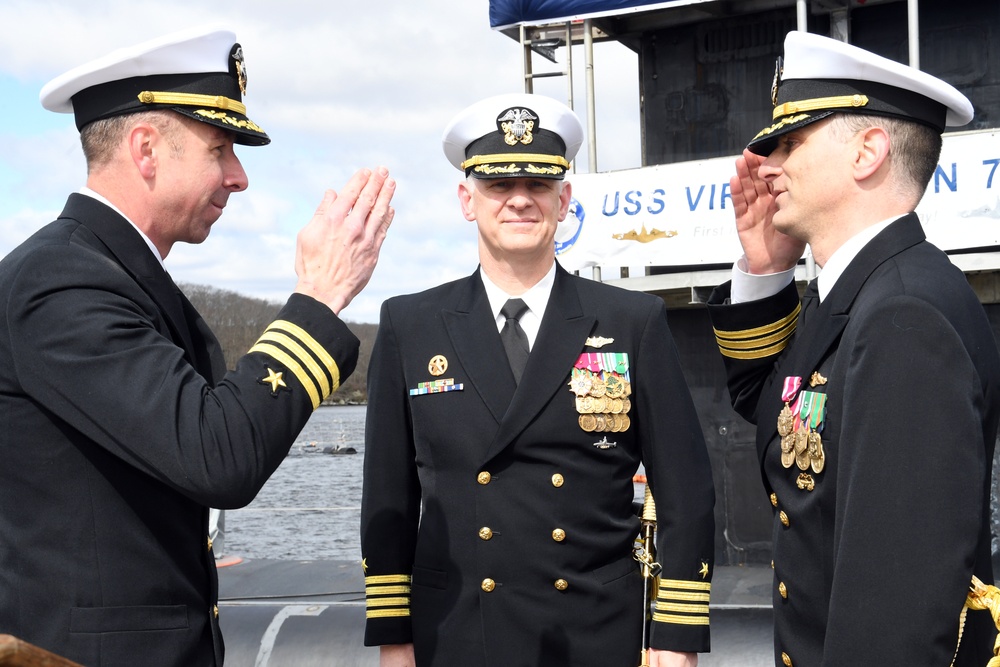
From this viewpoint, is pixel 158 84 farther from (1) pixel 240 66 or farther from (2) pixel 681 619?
(2) pixel 681 619

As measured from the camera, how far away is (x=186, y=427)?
85.0 inches

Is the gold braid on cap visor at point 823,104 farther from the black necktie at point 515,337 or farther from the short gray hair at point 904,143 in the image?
the black necktie at point 515,337

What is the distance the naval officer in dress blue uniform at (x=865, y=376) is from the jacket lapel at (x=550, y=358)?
0.57m

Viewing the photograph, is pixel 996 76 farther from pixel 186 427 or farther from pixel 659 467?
pixel 186 427

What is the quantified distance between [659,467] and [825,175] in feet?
→ 4.04

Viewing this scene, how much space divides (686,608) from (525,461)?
0.72 meters

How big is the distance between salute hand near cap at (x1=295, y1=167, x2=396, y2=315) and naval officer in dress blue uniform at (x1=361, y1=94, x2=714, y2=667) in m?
1.22

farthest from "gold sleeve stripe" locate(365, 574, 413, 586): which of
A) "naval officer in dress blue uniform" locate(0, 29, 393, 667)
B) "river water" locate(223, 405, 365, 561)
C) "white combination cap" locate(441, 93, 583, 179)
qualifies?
A: "river water" locate(223, 405, 365, 561)

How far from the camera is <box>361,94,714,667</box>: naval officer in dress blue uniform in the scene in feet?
11.3

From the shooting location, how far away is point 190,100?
2.63 m

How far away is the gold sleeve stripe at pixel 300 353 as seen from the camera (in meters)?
2.35

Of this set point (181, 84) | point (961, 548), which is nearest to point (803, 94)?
point (961, 548)

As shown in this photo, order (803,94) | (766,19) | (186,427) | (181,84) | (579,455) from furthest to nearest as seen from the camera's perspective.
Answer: (766,19), (579,455), (803,94), (181,84), (186,427)

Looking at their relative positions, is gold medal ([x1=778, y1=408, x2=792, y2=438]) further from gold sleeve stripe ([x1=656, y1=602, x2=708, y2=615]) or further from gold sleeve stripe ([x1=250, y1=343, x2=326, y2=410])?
gold sleeve stripe ([x1=250, y1=343, x2=326, y2=410])
